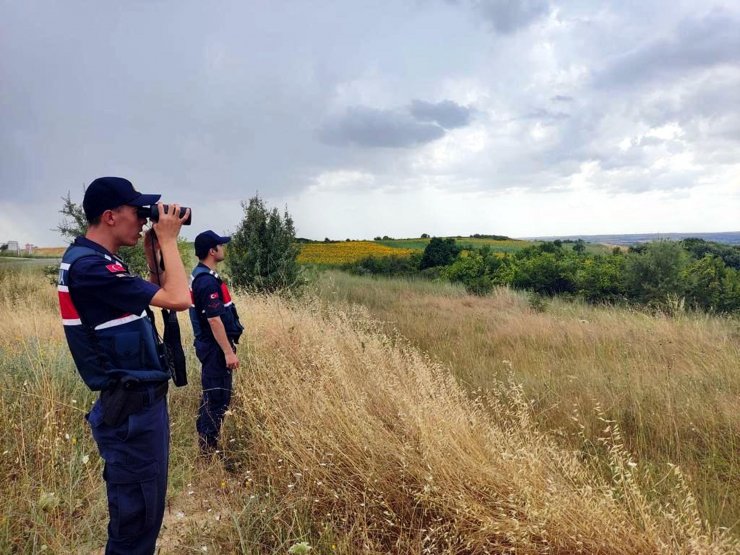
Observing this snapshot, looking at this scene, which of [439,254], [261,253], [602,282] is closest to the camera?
[261,253]

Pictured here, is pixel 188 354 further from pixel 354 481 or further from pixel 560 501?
pixel 560 501

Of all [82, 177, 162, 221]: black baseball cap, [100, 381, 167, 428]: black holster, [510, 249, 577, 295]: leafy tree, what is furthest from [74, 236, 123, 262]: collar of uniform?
[510, 249, 577, 295]: leafy tree

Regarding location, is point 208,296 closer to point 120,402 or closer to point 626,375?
point 120,402

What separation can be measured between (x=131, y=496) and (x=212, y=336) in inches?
75.6

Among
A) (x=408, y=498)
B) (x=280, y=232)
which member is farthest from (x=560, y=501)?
(x=280, y=232)

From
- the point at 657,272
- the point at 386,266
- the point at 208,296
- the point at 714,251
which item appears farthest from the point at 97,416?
the point at 714,251

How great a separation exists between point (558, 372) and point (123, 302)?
198 inches

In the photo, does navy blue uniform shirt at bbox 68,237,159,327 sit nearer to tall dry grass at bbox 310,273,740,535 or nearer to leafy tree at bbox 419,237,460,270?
tall dry grass at bbox 310,273,740,535

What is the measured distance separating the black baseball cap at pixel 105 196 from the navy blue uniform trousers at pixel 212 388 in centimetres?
202

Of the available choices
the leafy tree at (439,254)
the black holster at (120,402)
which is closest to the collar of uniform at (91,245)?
the black holster at (120,402)

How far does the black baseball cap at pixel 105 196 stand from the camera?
202 cm

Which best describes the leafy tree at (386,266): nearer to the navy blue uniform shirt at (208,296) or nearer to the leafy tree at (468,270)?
the leafy tree at (468,270)

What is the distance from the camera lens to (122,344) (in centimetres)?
200

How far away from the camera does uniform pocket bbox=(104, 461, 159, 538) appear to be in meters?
2.04
